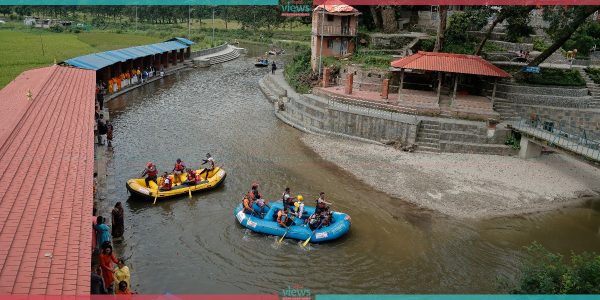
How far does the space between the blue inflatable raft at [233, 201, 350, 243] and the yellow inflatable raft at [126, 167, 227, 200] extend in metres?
3.09

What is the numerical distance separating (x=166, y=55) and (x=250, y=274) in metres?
41.9

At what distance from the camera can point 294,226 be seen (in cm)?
1756

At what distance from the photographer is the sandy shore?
2111cm

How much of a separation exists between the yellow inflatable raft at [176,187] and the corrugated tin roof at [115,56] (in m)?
17.0

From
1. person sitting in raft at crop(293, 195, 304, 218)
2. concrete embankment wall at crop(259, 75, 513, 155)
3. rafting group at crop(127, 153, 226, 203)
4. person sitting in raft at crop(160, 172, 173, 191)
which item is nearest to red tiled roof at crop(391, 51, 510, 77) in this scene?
concrete embankment wall at crop(259, 75, 513, 155)

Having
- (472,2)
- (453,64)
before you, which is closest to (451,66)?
(453,64)

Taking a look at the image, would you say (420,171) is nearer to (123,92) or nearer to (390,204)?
(390,204)

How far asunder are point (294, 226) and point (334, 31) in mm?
27363

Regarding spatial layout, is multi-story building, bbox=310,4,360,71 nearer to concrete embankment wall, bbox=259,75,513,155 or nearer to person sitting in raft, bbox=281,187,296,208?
concrete embankment wall, bbox=259,75,513,155

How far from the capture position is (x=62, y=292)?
8172mm

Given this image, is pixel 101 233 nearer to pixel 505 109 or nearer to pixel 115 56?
pixel 505 109

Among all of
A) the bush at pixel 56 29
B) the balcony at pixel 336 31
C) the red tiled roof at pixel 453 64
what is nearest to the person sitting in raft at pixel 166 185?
the red tiled roof at pixel 453 64

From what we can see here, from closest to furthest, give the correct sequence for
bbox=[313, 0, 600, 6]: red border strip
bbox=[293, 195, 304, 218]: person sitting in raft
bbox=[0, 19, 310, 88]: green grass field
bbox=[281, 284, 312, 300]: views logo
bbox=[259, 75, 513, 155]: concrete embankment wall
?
bbox=[281, 284, 312, 300]: views logo
bbox=[293, 195, 304, 218]: person sitting in raft
bbox=[313, 0, 600, 6]: red border strip
bbox=[259, 75, 513, 155]: concrete embankment wall
bbox=[0, 19, 310, 88]: green grass field

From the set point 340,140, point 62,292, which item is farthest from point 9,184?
point 340,140
